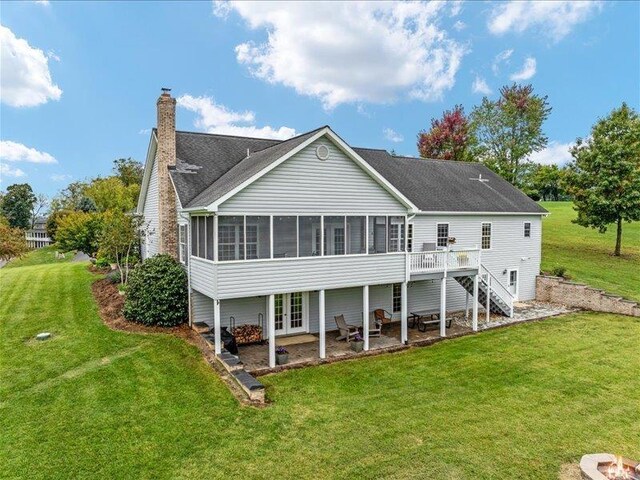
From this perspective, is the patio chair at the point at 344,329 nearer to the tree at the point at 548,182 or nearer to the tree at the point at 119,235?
the tree at the point at 119,235

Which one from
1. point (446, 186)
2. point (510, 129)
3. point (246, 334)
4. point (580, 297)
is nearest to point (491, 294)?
point (580, 297)

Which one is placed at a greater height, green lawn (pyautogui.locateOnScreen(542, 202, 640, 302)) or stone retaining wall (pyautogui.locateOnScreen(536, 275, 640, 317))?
green lawn (pyautogui.locateOnScreen(542, 202, 640, 302))

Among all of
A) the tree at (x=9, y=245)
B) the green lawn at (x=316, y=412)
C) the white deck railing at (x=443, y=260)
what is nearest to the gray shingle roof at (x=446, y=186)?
the white deck railing at (x=443, y=260)

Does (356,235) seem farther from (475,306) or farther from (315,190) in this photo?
(475,306)

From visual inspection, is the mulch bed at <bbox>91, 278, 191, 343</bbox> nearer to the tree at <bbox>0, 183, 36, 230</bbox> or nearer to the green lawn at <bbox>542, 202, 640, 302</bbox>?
the green lawn at <bbox>542, 202, 640, 302</bbox>

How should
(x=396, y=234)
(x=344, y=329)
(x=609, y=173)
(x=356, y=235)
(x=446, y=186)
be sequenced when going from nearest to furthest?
1. (x=356, y=235)
2. (x=344, y=329)
3. (x=396, y=234)
4. (x=446, y=186)
5. (x=609, y=173)

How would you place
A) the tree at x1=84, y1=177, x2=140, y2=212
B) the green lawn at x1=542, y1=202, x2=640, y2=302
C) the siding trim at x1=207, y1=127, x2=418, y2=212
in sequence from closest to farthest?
1. the siding trim at x1=207, y1=127, x2=418, y2=212
2. the green lawn at x1=542, y1=202, x2=640, y2=302
3. the tree at x1=84, y1=177, x2=140, y2=212

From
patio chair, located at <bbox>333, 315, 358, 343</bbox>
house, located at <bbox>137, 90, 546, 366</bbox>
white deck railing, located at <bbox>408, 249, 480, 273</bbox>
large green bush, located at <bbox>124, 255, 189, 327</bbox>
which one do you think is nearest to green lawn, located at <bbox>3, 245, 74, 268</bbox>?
house, located at <bbox>137, 90, 546, 366</bbox>
